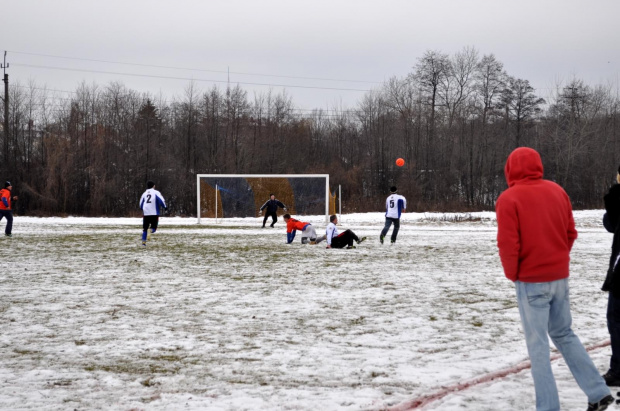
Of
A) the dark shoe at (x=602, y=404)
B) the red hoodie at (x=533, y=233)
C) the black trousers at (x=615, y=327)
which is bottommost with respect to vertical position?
A: the dark shoe at (x=602, y=404)

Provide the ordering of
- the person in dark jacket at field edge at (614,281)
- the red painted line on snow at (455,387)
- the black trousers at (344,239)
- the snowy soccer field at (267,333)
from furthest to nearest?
the black trousers at (344,239), the snowy soccer field at (267,333), the person in dark jacket at field edge at (614,281), the red painted line on snow at (455,387)

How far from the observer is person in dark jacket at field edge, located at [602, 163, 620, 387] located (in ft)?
15.8

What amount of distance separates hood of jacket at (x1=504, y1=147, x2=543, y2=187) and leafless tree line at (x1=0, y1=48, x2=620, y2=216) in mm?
41788

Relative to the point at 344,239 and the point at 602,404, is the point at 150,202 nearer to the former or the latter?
the point at 344,239

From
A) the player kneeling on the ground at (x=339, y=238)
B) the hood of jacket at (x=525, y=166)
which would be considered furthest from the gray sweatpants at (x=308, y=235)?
the hood of jacket at (x=525, y=166)

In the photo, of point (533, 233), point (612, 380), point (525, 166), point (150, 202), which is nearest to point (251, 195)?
point (150, 202)

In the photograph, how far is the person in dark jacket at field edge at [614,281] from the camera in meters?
4.83

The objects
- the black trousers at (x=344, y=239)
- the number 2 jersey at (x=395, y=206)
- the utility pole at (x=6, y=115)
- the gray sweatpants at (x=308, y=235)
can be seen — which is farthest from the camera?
the utility pole at (x=6, y=115)

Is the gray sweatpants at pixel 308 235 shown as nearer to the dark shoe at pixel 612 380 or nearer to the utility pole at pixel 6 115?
the dark shoe at pixel 612 380

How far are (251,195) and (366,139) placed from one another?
2418 cm

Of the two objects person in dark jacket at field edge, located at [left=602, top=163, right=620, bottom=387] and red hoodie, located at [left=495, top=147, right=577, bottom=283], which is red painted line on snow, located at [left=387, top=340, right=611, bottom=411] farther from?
red hoodie, located at [left=495, top=147, right=577, bottom=283]

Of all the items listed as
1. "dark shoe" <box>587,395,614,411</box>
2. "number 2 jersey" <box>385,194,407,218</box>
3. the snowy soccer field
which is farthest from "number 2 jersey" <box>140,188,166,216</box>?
"dark shoe" <box>587,395,614,411</box>

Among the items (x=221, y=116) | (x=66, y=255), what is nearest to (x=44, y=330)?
(x=66, y=255)

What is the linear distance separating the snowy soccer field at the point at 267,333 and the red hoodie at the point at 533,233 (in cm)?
118
